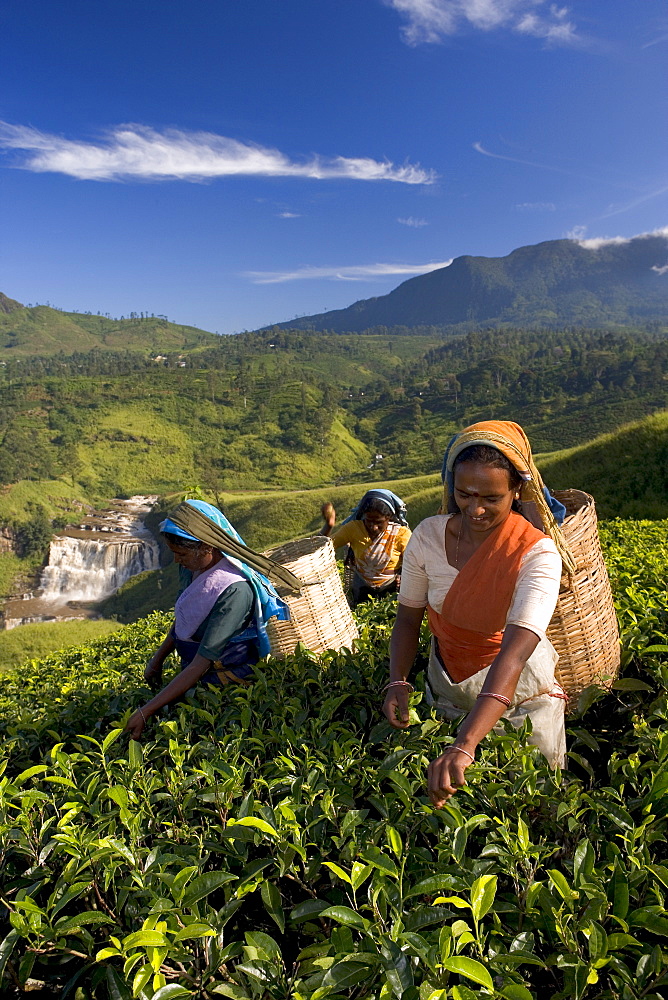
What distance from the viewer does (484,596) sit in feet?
7.50

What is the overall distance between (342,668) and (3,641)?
17.6m

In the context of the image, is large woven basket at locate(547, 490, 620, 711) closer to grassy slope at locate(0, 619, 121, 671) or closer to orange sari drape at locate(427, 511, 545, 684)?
orange sari drape at locate(427, 511, 545, 684)

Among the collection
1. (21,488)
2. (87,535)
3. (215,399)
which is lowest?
(87,535)

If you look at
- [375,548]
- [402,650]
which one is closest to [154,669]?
[402,650]

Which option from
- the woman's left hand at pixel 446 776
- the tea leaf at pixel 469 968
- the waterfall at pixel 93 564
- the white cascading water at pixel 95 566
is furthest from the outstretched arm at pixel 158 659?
the white cascading water at pixel 95 566

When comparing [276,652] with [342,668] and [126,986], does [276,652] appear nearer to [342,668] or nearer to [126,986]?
[342,668]

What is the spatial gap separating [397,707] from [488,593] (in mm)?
530

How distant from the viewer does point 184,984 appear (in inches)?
52.0

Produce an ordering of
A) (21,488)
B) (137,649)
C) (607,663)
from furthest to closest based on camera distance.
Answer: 1. (21,488)
2. (137,649)
3. (607,663)

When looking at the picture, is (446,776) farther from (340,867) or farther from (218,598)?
(218,598)

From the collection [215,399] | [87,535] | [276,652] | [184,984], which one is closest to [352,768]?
[184,984]

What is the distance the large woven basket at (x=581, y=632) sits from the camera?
2656 mm

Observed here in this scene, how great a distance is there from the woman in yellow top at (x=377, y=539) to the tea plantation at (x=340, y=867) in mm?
3739

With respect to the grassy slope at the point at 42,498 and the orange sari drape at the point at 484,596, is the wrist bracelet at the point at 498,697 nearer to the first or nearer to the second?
the orange sari drape at the point at 484,596
